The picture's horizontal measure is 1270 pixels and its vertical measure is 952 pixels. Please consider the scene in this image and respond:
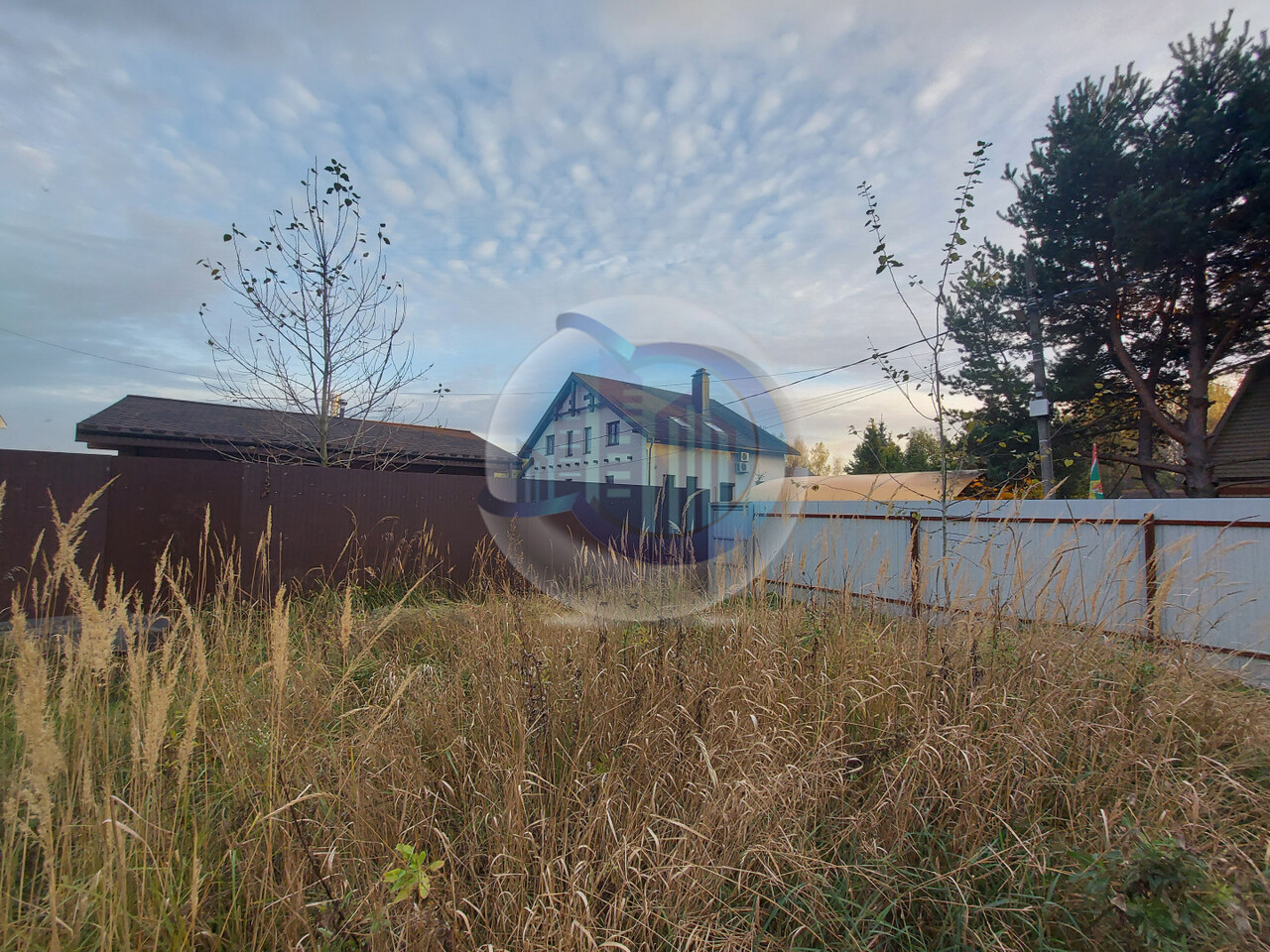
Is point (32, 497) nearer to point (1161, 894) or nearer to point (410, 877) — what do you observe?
point (410, 877)

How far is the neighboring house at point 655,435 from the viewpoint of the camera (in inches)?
175

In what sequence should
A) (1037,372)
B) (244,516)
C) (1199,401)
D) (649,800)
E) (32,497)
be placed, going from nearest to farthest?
(649,800) < (32,497) < (244,516) < (1037,372) < (1199,401)

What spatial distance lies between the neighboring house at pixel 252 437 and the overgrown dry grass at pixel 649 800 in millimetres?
5451

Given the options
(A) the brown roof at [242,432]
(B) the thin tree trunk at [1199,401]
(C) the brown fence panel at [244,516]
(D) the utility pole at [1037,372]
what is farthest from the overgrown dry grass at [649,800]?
(B) the thin tree trunk at [1199,401]

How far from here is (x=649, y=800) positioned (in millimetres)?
1738

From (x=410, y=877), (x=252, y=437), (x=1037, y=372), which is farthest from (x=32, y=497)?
(x=1037, y=372)

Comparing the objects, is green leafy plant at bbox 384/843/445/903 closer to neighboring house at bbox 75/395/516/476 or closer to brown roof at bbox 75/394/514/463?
neighboring house at bbox 75/395/516/476

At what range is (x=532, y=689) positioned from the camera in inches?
75.4

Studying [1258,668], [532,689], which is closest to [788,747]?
[532,689]

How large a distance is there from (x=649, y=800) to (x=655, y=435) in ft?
10.0

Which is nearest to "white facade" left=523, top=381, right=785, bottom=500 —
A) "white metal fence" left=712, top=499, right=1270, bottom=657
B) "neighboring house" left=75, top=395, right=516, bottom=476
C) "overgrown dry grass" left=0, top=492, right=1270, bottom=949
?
"white metal fence" left=712, top=499, right=1270, bottom=657

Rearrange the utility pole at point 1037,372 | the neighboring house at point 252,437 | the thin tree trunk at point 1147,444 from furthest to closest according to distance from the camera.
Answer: the thin tree trunk at point 1147,444 < the utility pole at point 1037,372 < the neighboring house at point 252,437

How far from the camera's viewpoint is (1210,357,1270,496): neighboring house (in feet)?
41.1

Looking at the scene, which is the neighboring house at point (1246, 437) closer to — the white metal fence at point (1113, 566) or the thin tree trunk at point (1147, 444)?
the thin tree trunk at point (1147, 444)
